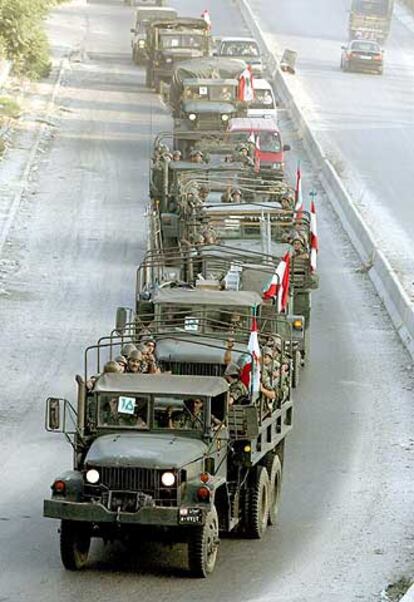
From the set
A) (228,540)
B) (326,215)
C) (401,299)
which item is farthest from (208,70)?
(228,540)

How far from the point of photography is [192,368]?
63.0ft

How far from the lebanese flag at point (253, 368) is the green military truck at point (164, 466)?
0.21 m

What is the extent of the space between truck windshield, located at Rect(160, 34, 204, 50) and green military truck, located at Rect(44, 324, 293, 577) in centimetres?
3475

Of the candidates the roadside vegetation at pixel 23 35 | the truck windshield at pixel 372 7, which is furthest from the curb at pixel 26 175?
the truck windshield at pixel 372 7

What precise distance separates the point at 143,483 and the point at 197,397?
3.91 feet

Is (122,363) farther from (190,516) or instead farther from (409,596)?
(409,596)

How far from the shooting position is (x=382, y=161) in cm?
4756

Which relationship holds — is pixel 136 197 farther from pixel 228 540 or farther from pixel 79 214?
pixel 228 540

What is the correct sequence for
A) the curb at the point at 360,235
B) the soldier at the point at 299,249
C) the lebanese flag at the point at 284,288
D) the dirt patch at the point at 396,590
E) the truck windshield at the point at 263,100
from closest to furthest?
the dirt patch at the point at 396,590 → the lebanese flag at the point at 284,288 → the soldier at the point at 299,249 → the curb at the point at 360,235 → the truck windshield at the point at 263,100

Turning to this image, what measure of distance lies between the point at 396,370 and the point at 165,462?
10981 millimetres

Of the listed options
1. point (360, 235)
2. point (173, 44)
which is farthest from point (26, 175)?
point (173, 44)

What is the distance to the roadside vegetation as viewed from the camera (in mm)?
49719

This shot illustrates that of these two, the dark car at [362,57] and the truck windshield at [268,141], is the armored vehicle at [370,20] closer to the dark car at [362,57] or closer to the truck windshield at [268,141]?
the dark car at [362,57]

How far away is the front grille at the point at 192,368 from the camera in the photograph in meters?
19.0
